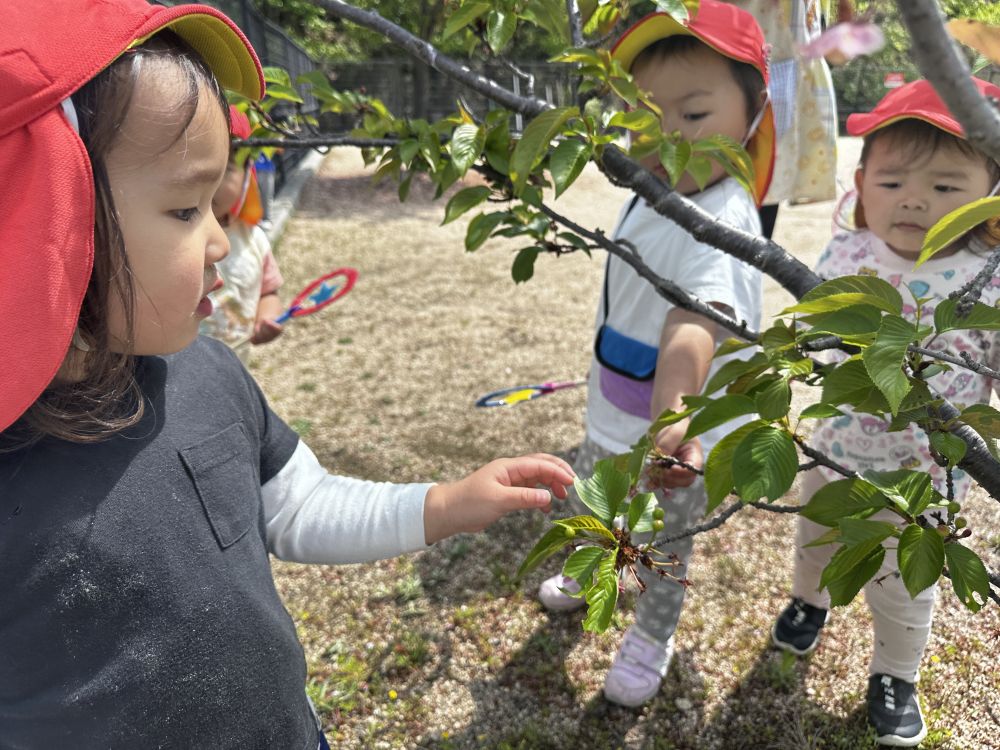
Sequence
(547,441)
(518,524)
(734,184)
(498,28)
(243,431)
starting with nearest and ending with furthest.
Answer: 1. (243,431)
2. (498,28)
3. (734,184)
4. (518,524)
5. (547,441)

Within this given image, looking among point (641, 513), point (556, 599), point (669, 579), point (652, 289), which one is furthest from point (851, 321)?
point (556, 599)

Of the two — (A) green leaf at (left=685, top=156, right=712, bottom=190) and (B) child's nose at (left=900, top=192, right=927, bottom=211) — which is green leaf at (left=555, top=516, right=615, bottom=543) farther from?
(B) child's nose at (left=900, top=192, right=927, bottom=211)

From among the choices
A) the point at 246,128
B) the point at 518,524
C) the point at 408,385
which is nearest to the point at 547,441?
the point at 518,524

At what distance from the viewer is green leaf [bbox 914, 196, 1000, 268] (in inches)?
28.2

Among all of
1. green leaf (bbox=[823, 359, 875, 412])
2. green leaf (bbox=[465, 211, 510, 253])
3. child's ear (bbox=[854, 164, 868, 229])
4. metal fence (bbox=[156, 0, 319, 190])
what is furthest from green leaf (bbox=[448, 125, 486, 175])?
metal fence (bbox=[156, 0, 319, 190])

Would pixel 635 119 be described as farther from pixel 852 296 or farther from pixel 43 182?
pixel 43 182

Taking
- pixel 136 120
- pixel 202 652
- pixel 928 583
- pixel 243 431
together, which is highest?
pixel 136 120

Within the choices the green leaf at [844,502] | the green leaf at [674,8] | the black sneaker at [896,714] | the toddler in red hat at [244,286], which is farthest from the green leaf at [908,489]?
the toddler in red hat at [244,286]

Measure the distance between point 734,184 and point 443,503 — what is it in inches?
48.7

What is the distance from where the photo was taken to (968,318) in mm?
863

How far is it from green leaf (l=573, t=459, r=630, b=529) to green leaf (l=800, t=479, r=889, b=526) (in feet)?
0.85

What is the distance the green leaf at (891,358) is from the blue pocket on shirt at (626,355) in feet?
4.05

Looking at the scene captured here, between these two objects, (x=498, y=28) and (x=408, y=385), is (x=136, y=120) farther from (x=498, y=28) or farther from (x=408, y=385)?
(x=408, y=385)

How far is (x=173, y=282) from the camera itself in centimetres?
103
